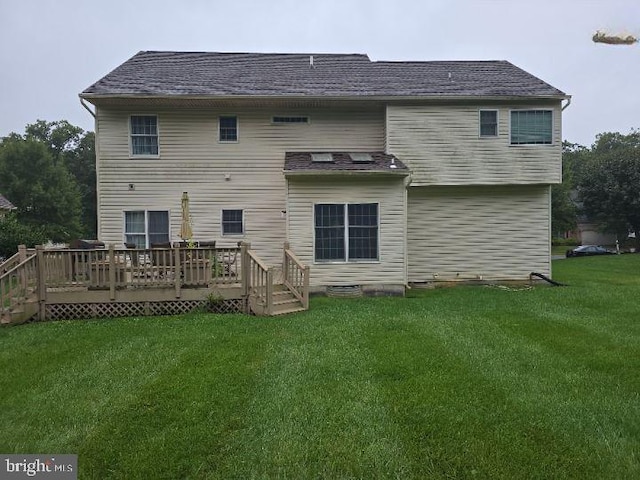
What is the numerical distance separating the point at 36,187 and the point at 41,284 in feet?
100

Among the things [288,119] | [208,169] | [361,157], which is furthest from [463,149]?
[208,169]

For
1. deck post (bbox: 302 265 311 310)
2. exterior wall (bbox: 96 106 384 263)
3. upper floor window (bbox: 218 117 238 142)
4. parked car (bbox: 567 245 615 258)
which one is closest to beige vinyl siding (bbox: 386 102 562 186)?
exterior wall (bbox: 96 106 384 263)

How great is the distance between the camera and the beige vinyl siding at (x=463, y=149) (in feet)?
46.0

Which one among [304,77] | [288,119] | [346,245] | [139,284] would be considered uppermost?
[304,77]

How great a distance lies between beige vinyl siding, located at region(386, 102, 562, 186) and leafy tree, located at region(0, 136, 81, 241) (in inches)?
1196

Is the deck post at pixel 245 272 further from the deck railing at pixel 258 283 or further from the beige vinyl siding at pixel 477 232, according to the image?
the beige vinyl siding at pixel 477 232

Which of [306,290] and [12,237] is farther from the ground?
[12,237]

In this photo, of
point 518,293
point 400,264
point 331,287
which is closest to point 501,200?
point 518,293

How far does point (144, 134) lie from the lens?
14.0 m

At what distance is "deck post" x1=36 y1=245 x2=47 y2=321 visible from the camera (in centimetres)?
947

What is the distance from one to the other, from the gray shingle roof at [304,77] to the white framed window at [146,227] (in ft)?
11.3

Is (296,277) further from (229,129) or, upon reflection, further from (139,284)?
(229,129)

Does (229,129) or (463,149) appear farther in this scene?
(229,129)

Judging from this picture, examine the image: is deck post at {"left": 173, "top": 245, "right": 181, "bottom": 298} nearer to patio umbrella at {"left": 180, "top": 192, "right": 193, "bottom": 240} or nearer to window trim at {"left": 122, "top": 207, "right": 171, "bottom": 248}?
patio umbrella at {"left": 180, "top": 192, "right": 193, "bottom": 240}
